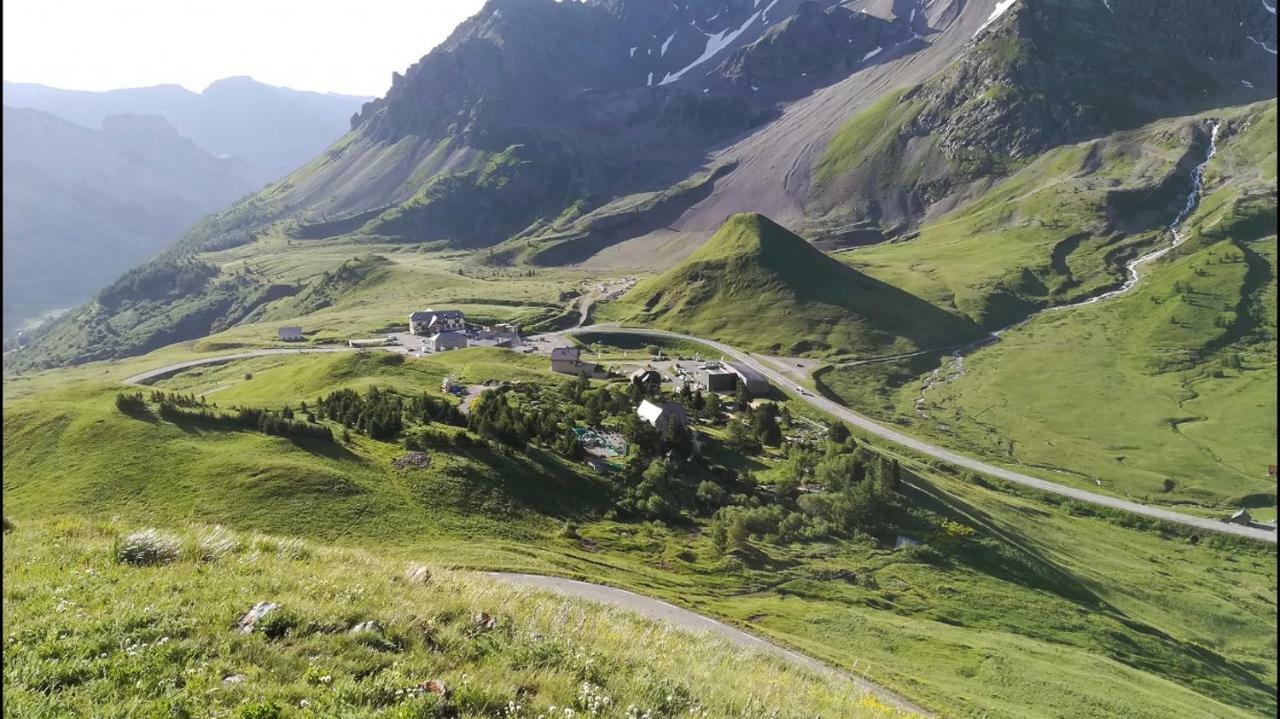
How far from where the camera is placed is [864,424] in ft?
394

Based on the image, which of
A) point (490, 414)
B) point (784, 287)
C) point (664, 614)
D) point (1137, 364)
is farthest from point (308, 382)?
point (1137, 364)

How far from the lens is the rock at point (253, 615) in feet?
46.7

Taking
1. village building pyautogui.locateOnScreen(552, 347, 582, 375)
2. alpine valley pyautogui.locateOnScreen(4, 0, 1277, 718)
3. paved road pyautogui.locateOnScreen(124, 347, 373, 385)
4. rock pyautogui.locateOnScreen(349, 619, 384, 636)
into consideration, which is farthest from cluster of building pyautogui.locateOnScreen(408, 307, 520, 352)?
rock pyautogui.locateOnScreen(349, 619, 384, 636)

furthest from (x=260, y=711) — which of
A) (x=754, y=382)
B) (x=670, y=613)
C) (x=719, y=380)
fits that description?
(x=754, y=382)

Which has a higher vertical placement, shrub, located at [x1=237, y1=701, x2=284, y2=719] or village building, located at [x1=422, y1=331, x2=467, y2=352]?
shrub, located at [x1=237, y1=701, x2=284, y2=719]

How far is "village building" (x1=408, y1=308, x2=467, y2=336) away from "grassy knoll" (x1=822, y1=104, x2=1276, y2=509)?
10239cm

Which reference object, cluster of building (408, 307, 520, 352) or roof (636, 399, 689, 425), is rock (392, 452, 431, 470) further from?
cluster of building (408, 307, 520, 352)

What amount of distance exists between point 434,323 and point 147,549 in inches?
6539

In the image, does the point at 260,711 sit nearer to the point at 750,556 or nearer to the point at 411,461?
the point at 411,461

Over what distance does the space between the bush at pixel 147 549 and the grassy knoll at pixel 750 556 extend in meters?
7.99

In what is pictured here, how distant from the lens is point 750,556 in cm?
5038

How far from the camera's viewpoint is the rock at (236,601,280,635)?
14.2 m

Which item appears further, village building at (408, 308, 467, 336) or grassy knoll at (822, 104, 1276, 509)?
village building at (408, 308, 467, 336)

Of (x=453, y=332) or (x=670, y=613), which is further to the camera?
(x=453, y=332)
